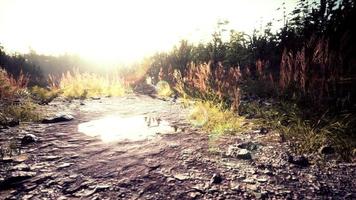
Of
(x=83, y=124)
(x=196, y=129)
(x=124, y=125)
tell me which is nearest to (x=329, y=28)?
(x=196, y=129)

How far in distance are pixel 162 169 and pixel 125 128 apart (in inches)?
71.6

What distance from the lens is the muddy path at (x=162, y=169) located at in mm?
2076

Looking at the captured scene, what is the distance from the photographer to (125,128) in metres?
4.19

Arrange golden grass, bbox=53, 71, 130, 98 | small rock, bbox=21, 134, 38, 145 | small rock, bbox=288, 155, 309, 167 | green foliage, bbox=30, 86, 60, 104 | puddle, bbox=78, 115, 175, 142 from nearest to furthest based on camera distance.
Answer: small rock, bbox=288, 155, 309, 167, small rock, bbox=21, 134, 38, 145, puddle, bbox=78, 115, 175, 142, green foliage, bbox=30, 86, 60, 104, golden grass, bbox=53, 71, 130, 98

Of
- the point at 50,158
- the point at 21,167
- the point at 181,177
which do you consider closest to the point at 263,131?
the point at 181,177

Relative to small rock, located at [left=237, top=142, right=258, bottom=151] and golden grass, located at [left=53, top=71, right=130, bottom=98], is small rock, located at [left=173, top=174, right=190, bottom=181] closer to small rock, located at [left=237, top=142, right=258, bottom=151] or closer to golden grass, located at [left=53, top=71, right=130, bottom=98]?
small rock, located at [left=237, top=142, right=258, bottom=151]

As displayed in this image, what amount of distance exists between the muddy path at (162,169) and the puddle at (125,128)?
0.02m

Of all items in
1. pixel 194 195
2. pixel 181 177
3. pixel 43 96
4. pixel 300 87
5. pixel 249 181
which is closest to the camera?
pixel 194 195

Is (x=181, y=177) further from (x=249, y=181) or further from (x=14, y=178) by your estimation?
(x=14, y=178)

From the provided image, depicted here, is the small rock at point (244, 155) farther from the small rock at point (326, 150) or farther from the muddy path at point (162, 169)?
the small rock at point (326, 150)

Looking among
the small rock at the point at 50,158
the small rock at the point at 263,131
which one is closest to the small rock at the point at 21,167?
the small rock at the point at 50,158

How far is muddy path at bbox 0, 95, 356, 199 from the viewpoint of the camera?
6.81ft

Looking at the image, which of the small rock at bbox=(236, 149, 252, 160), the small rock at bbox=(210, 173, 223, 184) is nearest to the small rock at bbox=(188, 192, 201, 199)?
the small rock at bbox=(210, 173, 223, 184)

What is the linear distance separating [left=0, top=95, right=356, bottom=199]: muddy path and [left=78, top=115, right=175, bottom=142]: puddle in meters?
0.02
